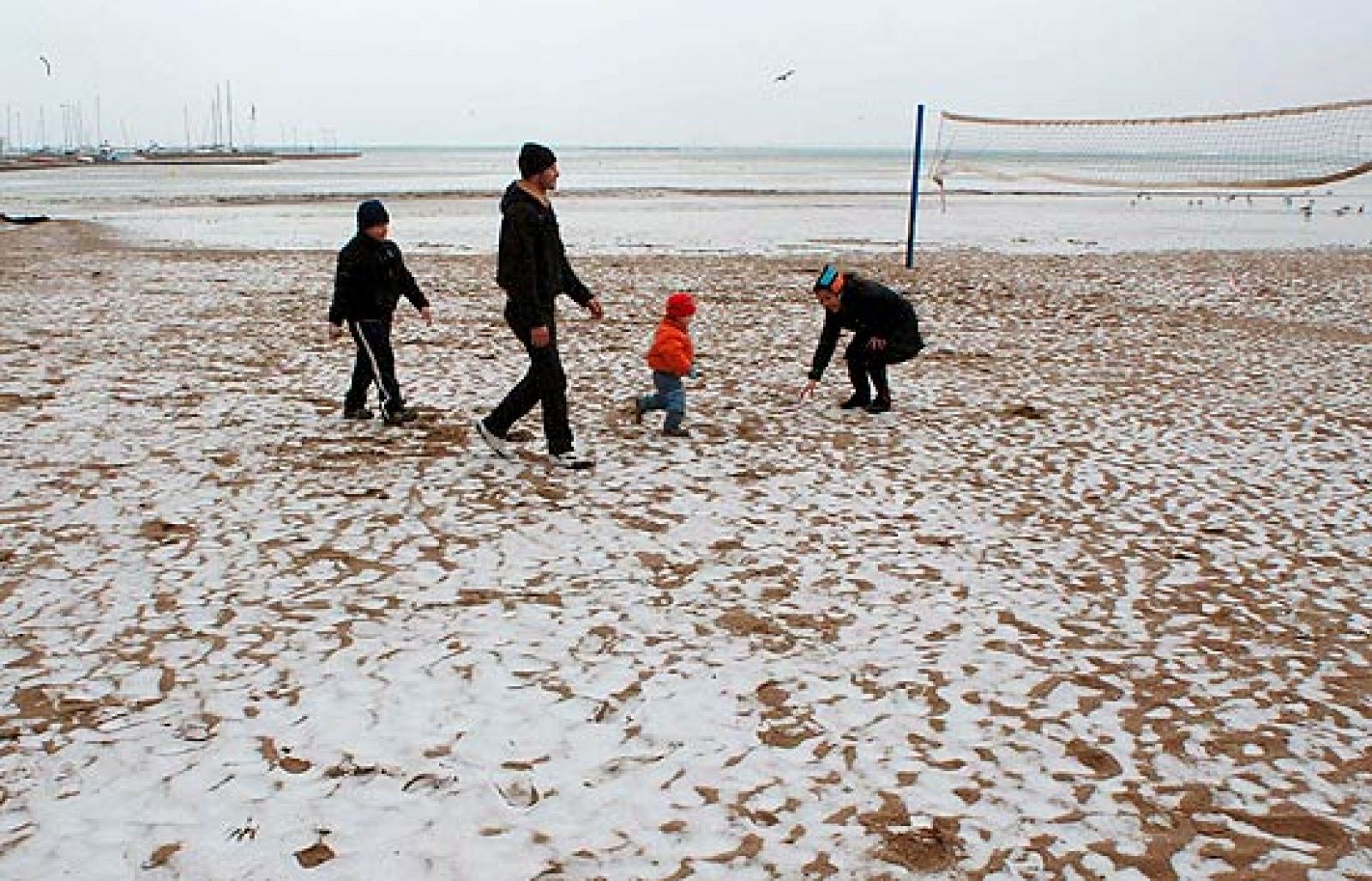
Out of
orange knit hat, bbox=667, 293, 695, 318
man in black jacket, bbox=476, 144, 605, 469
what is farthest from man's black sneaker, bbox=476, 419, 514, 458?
orange knit hat, bbox=667, 293, 695, 318

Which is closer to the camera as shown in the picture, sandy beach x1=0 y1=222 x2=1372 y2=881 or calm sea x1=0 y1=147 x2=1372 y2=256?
sandy beach x1=0 y1=222 x2=1372 y2=881

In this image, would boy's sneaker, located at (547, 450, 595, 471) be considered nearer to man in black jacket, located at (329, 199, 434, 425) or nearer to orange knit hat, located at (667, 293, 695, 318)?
orange knit hat, located at (667, 293, 695, 318)

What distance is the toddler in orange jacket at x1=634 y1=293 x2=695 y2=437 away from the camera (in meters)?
8.98

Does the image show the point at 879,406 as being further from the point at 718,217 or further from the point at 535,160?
the point at 718,217

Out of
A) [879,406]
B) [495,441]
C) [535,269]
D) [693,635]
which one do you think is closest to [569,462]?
[495,441]

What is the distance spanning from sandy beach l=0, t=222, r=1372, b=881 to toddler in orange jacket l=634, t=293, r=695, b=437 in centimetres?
26

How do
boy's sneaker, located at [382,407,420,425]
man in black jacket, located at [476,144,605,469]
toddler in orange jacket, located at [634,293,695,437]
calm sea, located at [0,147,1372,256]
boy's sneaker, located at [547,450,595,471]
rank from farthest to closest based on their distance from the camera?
calm sea, located at [0,147,1372,256]
boy's sneaker, located at [382,407,420,425]
toddler in orange jacket, located at [634,293,695,437]
boy's sneaker, located at [547,450,595,471]
man in black jacket, located at [476,144,605,469]

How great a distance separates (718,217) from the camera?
47062 millimetres

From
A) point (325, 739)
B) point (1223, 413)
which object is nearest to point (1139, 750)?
point (325, 739)

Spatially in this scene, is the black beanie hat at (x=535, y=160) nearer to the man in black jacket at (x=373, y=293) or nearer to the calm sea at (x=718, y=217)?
the man in black jacket at (x=373, y=293)

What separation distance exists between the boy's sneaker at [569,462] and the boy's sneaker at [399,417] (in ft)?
6.10

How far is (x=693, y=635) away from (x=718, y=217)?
142 ft

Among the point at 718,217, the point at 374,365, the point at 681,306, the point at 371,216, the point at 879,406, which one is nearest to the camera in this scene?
the point at 371,216

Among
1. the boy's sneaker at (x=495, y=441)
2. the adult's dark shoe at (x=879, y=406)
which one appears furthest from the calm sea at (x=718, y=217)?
the boy's sneaker at (x=495, y=441)
